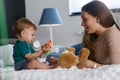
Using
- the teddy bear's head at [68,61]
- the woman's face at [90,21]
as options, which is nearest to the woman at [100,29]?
the woman's face at [90,21]

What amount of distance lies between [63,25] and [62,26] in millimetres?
17

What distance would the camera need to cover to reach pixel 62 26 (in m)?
3.12

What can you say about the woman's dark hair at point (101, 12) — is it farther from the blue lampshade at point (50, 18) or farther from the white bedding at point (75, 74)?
the blue lampshade at point (50, 18)

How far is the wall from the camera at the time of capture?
304 cm

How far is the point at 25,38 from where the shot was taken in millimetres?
1461

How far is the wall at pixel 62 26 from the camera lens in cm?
304

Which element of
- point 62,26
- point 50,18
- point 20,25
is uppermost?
point 20,25

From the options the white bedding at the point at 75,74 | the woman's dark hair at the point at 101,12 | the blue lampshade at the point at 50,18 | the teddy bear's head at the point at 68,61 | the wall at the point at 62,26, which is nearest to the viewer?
the white bedding at the point at 75,74

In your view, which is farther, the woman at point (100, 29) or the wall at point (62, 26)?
the wall at point (62, 26)

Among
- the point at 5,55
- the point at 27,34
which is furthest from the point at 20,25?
the point at 5,55

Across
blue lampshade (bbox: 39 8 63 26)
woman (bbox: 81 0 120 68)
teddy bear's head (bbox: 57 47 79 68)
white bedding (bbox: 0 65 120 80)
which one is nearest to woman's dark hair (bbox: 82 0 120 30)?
woman (bbox: 81 0 120 68)

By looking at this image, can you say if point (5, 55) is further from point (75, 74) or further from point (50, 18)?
point (50, 18)

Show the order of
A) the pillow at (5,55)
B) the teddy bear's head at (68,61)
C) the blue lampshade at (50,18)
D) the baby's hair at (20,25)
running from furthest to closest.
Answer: the blue lampshade at (50,18) < the baby's hair at (20,25) < the teddy bear's head at (68,61) < the pillow at (5,55)

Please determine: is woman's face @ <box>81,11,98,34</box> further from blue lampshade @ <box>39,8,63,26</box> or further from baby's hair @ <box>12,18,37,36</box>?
blue lampshade @ <box>39,8,63,26</box>
